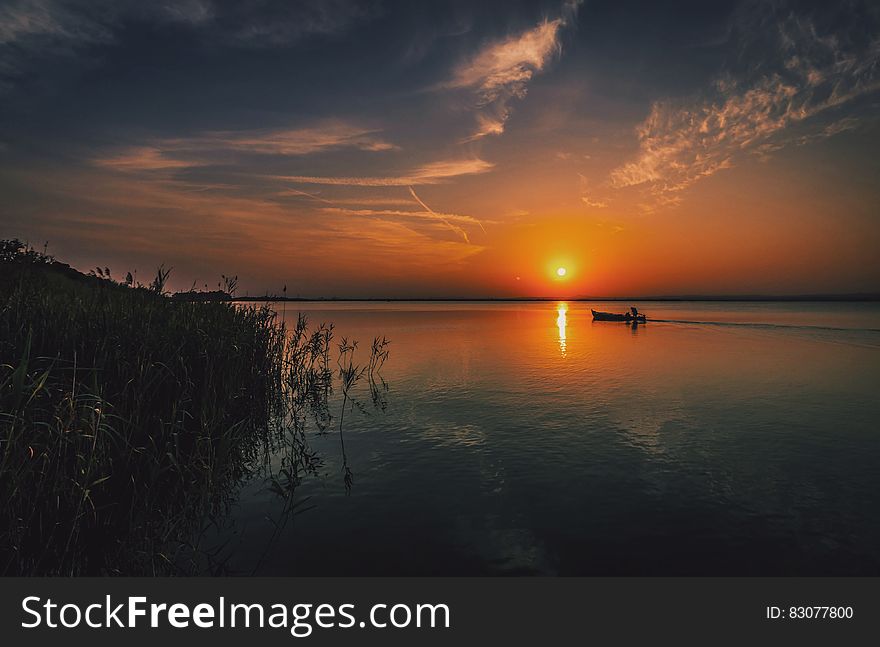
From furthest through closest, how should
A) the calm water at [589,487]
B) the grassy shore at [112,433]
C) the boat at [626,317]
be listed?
1. the boat at [626,317]
2. the calm water at [589,487]
3. the grassy shore at [112,433]

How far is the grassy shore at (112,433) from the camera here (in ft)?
22.4

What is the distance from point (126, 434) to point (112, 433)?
23 centimetres

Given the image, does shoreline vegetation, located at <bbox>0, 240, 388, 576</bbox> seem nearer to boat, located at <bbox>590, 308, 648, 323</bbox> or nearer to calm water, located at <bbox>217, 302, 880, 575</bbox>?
calm water, located at <bbox>217, 302, 880, 575</bbox>

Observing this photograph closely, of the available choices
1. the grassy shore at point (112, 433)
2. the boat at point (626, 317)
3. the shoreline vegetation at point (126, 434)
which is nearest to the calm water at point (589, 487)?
the shoreline vegetation at point (126, 434)

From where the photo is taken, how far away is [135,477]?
8.80 metres

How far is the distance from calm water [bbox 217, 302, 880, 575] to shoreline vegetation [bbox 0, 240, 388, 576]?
38.9 inches

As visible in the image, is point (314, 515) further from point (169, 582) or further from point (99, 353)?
point (99, 353)

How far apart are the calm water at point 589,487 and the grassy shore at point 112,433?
1.39 metres

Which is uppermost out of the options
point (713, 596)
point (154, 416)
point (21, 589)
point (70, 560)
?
point (154, 416)

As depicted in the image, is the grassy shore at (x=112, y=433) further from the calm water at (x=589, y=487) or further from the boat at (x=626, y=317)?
the boat at (x=626, y=317)

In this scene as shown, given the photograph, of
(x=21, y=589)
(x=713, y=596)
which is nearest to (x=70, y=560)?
(x=21, y=589)

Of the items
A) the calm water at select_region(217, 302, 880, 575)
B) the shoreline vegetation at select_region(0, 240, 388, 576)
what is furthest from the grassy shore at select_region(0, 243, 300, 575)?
the calm water at select_region(217, 302, 880, 575)

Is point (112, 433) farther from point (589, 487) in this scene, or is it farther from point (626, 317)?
point (626, 317)

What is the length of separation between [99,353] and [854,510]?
16.5m
